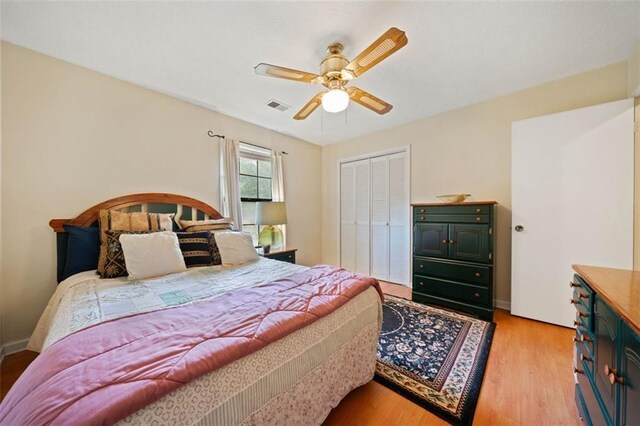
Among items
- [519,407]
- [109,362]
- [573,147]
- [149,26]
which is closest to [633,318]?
[519,407]

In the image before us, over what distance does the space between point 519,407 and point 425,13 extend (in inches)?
102

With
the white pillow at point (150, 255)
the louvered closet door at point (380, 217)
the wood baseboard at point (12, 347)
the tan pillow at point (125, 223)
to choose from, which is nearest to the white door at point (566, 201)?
the louvered closet door at point (380, 217)

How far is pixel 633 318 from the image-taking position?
73 centimetres

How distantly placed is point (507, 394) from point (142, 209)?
11.1ft

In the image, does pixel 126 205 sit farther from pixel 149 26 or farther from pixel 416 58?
pixel 416 58

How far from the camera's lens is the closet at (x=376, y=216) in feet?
11.9

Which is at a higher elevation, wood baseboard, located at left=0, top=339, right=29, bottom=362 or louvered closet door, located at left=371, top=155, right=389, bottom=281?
louvered closet door, located at left=371, top=155, right=389, bottom=281

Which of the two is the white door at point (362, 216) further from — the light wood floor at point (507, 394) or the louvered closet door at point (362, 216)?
the light wood floor at point (507, 394)

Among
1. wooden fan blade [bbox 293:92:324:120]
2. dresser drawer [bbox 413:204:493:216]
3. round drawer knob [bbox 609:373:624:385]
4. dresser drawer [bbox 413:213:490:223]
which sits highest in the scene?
wooden fan blade [bbox 293:92:324:120]

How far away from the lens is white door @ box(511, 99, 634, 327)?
2064 mm

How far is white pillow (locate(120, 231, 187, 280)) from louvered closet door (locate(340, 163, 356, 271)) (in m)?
2.88

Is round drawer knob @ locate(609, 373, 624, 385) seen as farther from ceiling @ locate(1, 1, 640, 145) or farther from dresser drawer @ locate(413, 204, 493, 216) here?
ceiling @ locate(1, 1, 640, 145)

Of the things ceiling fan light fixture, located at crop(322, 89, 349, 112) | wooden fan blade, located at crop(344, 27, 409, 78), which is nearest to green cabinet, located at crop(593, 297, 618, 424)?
wooden fan blade, located at crop(344, 27, 409, 78)

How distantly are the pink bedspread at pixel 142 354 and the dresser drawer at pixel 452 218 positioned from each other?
2.05 metres
